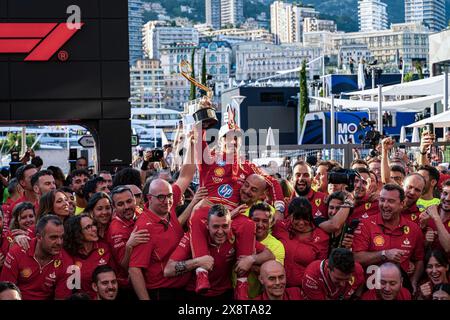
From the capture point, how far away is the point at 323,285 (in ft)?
25.7

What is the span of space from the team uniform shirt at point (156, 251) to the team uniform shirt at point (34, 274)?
0.57 metres

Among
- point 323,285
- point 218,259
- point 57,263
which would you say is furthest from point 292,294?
point 57,263

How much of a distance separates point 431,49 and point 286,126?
105 ft

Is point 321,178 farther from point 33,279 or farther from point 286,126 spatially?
point 286,126

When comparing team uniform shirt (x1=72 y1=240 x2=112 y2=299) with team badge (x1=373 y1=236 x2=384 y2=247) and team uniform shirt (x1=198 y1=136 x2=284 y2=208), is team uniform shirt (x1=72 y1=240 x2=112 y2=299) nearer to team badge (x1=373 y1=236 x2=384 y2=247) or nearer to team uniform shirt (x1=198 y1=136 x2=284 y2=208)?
team uniform shirt (x1=198 y1=136 x2=284 y2=208)

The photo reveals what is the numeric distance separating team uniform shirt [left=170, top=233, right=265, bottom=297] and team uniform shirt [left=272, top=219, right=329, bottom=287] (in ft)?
1.10

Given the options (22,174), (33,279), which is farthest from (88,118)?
(33,279)

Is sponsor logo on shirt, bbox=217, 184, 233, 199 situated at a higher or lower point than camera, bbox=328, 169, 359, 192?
lower

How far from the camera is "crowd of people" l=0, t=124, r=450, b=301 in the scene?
7805 mm

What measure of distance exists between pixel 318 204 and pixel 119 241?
2.23m

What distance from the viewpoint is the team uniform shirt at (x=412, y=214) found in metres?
8.77

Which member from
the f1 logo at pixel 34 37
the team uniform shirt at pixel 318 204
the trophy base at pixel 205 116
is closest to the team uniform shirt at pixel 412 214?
the team uniform shirt at pixel 318 204

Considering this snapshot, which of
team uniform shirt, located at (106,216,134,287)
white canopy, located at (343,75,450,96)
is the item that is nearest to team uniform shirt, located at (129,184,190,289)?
team uniform shirt, located at (106,216,134,287)

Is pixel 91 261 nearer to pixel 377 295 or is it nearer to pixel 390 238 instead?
pixel 377 295
